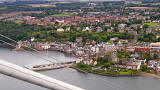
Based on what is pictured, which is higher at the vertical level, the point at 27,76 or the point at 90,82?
the point at 27,76

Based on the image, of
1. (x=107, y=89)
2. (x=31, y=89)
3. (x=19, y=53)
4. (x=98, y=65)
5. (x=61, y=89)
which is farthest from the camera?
(x=19, y=53)

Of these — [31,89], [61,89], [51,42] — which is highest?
[61,89]

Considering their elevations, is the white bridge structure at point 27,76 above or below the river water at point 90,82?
above

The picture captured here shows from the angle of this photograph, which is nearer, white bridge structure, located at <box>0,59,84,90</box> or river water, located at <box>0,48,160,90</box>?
white bridge structure, located at <box>0,59,84,90</box>

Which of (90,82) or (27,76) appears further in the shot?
(90,82)

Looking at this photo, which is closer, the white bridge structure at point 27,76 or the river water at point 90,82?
the white bridge structure at point 27,76

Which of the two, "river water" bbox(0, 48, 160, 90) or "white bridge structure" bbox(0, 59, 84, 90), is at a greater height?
"white bridge structure" bbox(0, 59, 84, 90)

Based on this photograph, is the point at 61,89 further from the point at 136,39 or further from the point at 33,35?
the point at 33,35

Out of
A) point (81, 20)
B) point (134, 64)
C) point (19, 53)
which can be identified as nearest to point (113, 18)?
point (81, 20)
